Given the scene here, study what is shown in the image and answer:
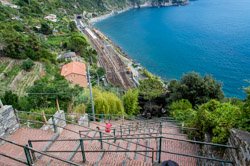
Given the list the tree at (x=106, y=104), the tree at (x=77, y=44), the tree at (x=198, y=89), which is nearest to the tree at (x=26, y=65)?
the tree at (x=106, y=104)

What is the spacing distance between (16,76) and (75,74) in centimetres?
965

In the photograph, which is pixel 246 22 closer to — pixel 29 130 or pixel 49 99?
pixel 49 99

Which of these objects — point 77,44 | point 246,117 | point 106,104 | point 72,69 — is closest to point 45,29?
point 77,44

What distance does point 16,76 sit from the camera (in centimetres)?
2703

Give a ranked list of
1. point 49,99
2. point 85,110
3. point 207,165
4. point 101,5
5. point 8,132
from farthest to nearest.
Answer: point 101,5 < point 49,99 < point 85,110 < point 8,132 < point 207,165

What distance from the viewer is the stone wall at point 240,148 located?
517cm

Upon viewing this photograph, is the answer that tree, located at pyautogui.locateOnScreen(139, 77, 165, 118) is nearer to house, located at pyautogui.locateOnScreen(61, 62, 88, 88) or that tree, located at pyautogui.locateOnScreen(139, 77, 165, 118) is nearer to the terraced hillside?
house, located at pyautogui.locateOnScreen(61, 62, 88, 88)

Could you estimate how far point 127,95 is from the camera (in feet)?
83.9

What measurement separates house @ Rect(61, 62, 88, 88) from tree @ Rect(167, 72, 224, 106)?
1630 centimetres

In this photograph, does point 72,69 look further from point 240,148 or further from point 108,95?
point 240,148

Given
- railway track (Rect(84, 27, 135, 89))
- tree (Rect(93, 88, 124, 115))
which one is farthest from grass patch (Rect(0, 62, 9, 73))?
railway track (Rect(84, 27, 135, 89))

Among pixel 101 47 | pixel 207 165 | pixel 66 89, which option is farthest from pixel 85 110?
pixel 101 47

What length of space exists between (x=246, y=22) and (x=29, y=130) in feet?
295

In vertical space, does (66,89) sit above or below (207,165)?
below
